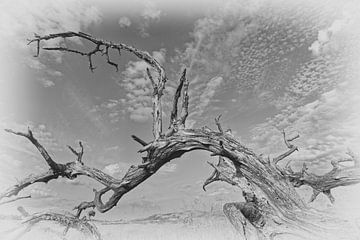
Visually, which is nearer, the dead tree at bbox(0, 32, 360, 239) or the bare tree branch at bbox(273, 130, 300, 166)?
the dead tree at bbox(0, 32, 360, 239)

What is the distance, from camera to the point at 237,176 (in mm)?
5148

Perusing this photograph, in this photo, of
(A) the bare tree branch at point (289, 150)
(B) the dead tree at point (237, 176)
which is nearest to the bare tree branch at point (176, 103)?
(B) the dead tree at point (237, 176)

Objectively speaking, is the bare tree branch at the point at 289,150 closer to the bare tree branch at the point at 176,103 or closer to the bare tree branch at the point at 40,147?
the bare tree branch at the point at 176,103

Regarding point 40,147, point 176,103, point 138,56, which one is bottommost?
point 40,147

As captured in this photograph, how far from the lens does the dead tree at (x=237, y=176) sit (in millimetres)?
4582

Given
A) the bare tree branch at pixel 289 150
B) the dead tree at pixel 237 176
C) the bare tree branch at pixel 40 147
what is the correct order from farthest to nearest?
1. the bare tree branch at pixel 289 150
2. the bare tree branch at pixel 40 147
3. the dead tree at pixel 237 176

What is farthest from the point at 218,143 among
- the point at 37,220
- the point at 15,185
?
the point at 37,220

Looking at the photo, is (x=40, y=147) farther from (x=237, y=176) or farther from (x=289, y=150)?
(x=289, y=150)

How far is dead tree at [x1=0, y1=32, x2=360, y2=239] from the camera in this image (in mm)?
4582

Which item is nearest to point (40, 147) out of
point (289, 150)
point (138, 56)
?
point (138, 56)

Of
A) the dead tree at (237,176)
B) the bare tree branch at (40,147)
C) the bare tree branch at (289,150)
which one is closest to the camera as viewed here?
the dead tree at (237,176)

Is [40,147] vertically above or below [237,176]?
above

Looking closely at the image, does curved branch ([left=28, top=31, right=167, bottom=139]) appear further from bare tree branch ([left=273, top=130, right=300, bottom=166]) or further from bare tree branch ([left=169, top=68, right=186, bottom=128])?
bare tree branch ([left=273, top=130, right=300, bottom=166])

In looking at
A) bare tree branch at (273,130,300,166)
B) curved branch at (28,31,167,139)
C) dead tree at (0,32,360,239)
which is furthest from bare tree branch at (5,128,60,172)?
bare tree branch at (273,130,300,166)
